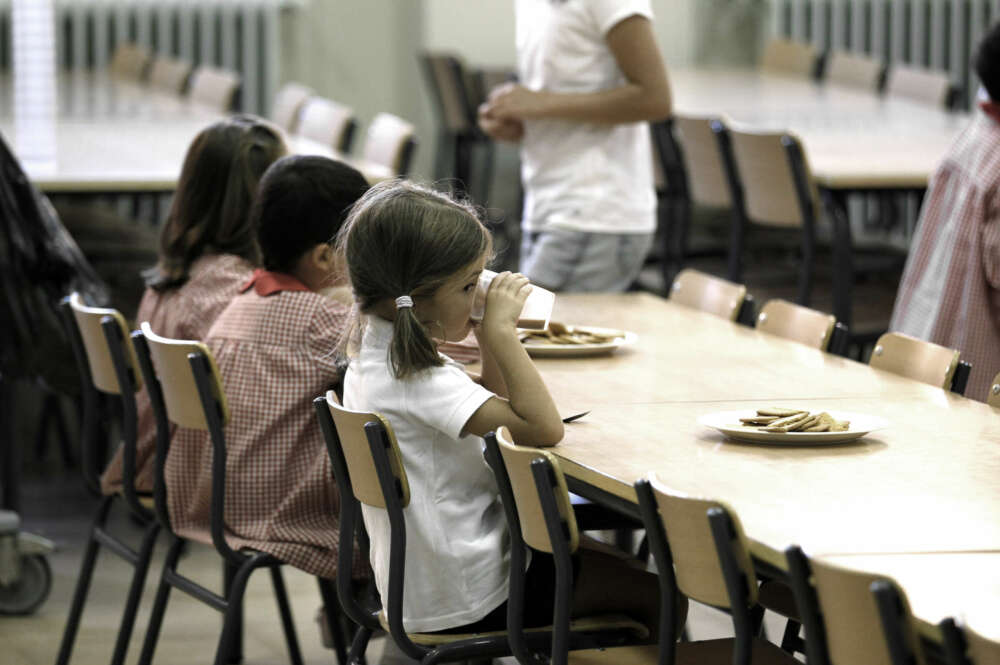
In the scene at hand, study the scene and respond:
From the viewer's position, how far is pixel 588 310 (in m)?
3.31

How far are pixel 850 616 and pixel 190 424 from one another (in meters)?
1.40

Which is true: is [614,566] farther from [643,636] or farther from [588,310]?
[588,310]

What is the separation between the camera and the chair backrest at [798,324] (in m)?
2.87

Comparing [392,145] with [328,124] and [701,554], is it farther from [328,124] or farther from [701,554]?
[701,554]

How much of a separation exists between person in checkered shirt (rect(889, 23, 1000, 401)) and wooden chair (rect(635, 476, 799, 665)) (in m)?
1.74

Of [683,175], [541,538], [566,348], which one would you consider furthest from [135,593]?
[683,175]

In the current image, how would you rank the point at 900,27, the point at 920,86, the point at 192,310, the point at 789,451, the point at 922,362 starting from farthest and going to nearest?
the point at 900,27 < the point at 920,86 < the point at 192,310 < the point at 922,362 < the point at 789,451

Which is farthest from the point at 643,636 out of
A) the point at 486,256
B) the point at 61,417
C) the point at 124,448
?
the point at 61,417

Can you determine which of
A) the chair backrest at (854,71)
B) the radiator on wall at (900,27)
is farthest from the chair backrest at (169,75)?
the radiator on wall at (900,27)

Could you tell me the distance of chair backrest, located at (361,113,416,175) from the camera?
186 inches

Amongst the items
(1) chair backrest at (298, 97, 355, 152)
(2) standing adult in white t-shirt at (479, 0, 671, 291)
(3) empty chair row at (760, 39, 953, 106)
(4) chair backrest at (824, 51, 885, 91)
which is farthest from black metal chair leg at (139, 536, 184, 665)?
(4) chair backrest at (824, 51, 885, 91)

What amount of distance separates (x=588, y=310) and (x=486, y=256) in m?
1.04

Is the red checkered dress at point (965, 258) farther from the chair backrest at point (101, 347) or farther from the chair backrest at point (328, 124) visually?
the chair backrest at point (328, 124)

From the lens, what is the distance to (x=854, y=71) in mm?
7277
